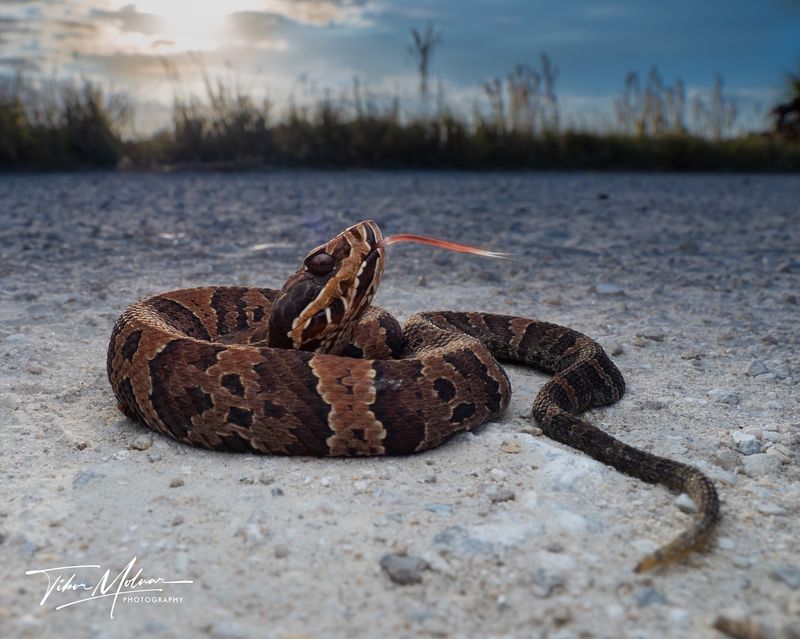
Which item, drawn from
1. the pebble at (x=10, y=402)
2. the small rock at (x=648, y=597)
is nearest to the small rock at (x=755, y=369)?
the small rock at (x=648, y=597)

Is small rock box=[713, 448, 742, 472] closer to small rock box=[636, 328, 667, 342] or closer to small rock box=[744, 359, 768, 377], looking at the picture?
small rock box=[744, 359, 768, 377]

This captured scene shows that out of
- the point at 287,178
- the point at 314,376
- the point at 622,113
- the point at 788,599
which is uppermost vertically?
the point at 622,113

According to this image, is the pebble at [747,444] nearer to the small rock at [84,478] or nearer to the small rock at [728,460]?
the small rock at [728,460]

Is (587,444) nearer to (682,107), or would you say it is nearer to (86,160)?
(86,160)

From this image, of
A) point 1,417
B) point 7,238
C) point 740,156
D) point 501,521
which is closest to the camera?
point 501,521

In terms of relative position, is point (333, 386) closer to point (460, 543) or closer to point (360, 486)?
point (360, 486)

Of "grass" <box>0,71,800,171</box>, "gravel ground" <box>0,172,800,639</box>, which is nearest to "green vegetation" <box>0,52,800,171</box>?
"grass" <box>0,71,800,171</box>

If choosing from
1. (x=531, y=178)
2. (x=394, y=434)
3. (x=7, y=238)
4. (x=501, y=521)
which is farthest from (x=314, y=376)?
(x=531, y=178)

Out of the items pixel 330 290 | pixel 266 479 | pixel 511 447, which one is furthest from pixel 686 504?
pixel 330 290
